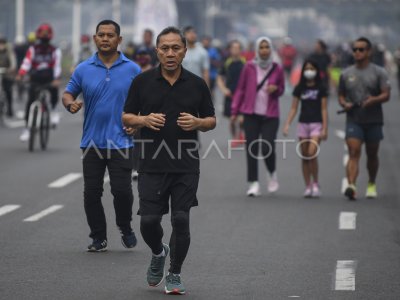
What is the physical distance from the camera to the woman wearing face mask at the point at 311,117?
14.7m

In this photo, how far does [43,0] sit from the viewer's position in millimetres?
121000

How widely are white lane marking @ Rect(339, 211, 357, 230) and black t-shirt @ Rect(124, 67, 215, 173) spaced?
3869 mm

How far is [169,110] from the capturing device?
848 cm

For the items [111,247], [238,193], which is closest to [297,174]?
[238,193]

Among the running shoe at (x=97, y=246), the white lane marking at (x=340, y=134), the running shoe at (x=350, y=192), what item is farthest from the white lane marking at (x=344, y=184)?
the white lane marking at (x=340, y=134)

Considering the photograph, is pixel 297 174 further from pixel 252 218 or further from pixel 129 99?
pixel 129 99

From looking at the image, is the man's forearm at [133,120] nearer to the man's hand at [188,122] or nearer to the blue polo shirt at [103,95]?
the man's hand at [188,122]

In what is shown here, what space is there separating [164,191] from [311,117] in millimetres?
6349

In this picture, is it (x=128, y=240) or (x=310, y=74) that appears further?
(x=310, y=74)

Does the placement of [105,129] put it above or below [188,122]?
below

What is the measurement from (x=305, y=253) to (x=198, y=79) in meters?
2.46

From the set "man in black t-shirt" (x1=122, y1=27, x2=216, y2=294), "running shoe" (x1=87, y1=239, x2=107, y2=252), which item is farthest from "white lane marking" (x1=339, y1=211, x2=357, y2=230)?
"man in black t-shirt" (x1=122, y1=27, x2=216, y2=294)

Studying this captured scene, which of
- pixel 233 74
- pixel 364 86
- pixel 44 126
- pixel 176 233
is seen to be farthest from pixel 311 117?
pixel 44 126

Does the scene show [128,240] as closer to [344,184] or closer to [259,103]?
[259,103]
